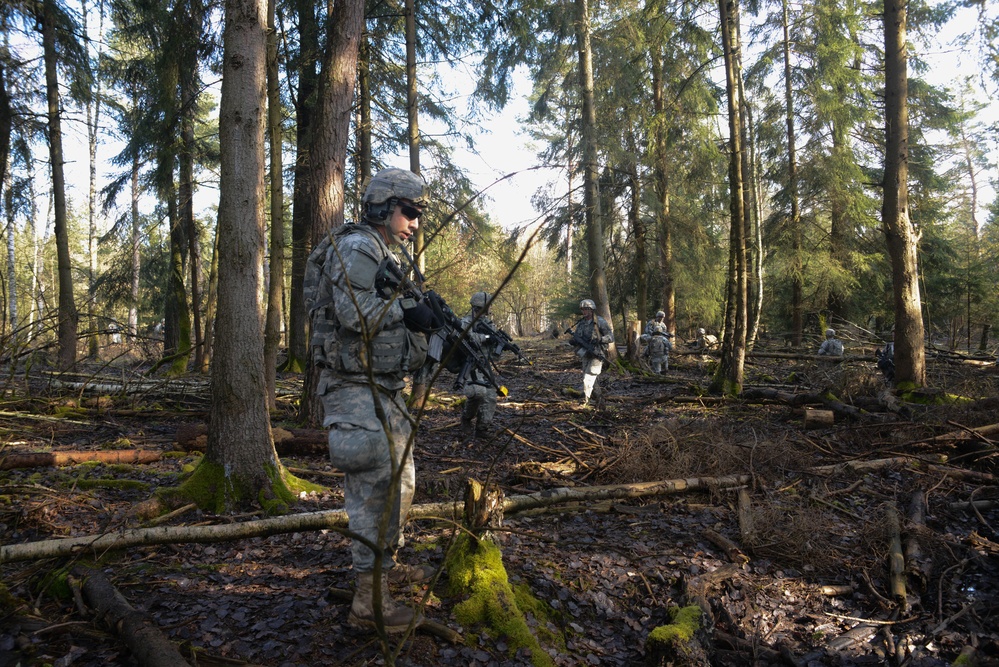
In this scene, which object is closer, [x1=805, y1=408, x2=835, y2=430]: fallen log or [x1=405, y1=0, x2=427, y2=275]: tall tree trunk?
[x1=805, y1=408, x2=835, y2=430]: fallen log

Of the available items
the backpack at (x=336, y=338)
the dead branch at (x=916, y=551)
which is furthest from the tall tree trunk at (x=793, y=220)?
the backpack at (x=336, y=338)

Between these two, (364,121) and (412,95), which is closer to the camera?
(412,95)

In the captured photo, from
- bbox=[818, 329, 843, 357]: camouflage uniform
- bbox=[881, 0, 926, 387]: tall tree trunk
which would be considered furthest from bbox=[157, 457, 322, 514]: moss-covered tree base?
bbox=[818, 329, 843, 357]: camouflage uniform

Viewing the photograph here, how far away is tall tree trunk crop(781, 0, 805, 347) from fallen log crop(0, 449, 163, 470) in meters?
19.0

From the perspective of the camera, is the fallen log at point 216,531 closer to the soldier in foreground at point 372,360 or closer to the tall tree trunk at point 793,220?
the soldier in foreground at point 372,360

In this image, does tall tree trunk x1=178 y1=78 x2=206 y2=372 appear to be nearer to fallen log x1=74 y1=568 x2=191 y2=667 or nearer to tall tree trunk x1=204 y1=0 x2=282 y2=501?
tall tree trunk x1=204 y1=0 x2=282 y2=501

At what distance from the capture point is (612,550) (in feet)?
15.0

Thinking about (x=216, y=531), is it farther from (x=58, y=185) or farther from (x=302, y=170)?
(x=58, y=185)

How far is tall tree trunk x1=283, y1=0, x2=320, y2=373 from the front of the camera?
368 inches

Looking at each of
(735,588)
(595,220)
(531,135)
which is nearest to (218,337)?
(735,588)

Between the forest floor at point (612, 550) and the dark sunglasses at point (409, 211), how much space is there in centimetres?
157

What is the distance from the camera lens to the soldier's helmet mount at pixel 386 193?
11.1ft

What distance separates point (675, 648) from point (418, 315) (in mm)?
2327

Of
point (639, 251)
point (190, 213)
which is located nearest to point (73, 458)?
point (190, 213)
